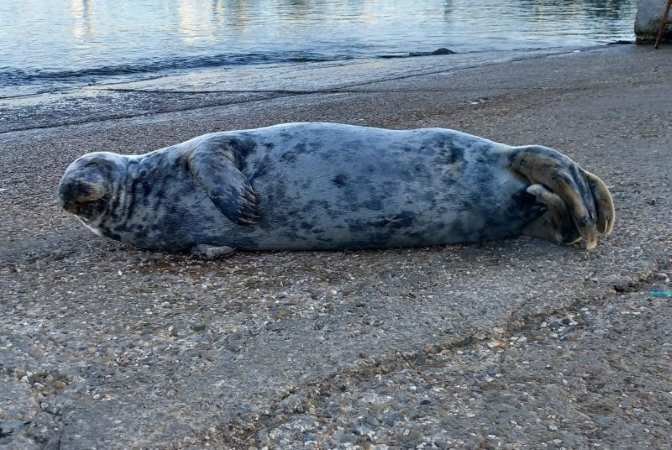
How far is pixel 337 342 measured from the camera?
264cm

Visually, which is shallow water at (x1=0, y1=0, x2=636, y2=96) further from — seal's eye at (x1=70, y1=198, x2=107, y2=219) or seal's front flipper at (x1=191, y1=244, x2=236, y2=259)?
seal's front flipper at (x1=191, y1=244, x2=236, y2=259)

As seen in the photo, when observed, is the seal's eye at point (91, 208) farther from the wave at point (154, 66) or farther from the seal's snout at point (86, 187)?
the wave at point (154, 66)

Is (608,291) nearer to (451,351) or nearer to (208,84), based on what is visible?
(451,351)

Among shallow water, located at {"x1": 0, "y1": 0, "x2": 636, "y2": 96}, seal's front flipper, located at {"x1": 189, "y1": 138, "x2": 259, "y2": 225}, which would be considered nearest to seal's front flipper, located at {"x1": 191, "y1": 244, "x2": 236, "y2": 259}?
seal's front flipper, located at {"x1": 189, "y1": 138, "x2": 259, "y2": 225}

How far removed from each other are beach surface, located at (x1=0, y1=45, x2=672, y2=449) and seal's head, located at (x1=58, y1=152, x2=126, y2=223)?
0.19 metres

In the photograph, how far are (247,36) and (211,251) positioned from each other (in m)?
18.3

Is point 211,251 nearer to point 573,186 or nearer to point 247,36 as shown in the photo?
point 573,186

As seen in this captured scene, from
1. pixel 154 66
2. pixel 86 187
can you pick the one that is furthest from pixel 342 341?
pixel 154 66

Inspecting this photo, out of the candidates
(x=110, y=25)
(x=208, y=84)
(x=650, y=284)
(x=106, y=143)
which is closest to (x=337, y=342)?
(x=650, y=284)

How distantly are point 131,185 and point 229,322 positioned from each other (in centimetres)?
128

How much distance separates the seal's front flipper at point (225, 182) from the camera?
3.49 m

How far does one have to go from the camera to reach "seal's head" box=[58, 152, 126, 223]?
144 inches

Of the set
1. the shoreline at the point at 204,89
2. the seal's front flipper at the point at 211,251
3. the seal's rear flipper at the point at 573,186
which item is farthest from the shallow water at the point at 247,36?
the seal's rear flipper at the point at 573,186

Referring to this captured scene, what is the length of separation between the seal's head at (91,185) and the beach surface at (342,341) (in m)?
0.19
